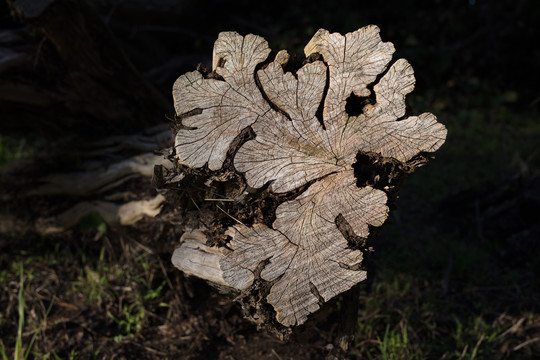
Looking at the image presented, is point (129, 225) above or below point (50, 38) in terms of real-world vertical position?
below

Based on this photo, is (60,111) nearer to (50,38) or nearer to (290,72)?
(50,38)

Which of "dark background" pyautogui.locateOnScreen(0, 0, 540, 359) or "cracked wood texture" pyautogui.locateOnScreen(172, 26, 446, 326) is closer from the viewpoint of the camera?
"cracked wood texture" pyautogui.locateOnScreen(172, 26, 446, 326)

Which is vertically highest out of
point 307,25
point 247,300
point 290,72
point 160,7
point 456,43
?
point 456,43

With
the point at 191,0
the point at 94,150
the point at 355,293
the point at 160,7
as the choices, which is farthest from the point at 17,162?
the point at 191,0

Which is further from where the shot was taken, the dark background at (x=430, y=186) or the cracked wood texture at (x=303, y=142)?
the dark background at (x=430, y=186)

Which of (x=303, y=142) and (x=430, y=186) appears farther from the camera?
(x=430, y=186)
